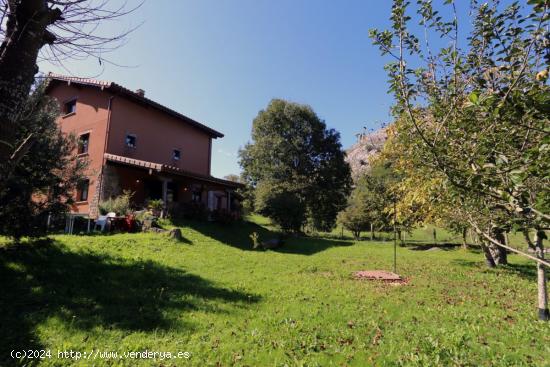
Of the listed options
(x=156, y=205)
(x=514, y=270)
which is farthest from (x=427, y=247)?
(x=156, y=205)

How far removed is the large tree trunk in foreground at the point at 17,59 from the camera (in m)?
2.12

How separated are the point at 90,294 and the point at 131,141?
15240 millimetres

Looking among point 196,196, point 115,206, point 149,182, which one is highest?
point 149,182

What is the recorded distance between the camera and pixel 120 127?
18.8 m

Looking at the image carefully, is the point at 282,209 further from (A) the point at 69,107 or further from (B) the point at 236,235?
(A) the point at 69,107

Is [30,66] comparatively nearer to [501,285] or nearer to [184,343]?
[184,343]

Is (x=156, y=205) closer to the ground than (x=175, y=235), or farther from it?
farther from it

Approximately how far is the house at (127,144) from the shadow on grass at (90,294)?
8513 millimetres

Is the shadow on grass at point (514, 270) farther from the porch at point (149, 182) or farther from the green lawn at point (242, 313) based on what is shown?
the porch at point (149, 182)

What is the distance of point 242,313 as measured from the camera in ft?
20.1

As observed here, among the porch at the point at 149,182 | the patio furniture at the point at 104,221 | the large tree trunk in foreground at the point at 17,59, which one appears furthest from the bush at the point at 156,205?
the large tree trunk in foreground at the point at 17,59

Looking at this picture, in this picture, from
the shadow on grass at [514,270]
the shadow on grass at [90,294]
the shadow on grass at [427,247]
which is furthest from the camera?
the shadow on grass at [427,247]

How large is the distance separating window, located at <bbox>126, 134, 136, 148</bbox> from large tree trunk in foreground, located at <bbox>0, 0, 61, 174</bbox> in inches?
721

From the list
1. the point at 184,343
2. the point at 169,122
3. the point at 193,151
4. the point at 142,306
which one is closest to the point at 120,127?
the point at 169,122
